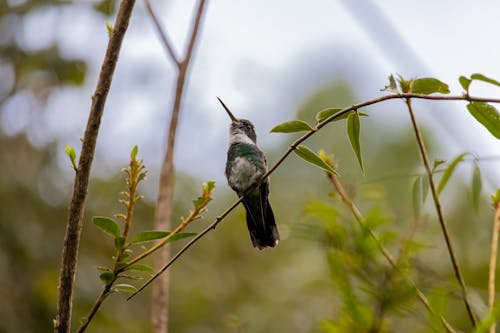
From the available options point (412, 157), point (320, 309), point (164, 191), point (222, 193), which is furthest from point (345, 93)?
point (164, 191)

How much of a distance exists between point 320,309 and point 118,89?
2.12 m

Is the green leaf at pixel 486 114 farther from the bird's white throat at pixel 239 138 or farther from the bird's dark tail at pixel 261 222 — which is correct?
the bird's white throat at pixel 239 138

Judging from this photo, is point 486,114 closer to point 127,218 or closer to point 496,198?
point 496,198

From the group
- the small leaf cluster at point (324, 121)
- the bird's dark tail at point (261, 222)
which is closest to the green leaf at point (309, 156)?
the small leaf cluster at point (324, 121)

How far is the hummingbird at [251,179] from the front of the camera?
2355mm

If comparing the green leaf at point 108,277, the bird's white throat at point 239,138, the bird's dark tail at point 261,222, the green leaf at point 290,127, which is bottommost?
the green leaf at point 108,277

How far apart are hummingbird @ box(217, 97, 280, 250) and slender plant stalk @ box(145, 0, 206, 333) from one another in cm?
28

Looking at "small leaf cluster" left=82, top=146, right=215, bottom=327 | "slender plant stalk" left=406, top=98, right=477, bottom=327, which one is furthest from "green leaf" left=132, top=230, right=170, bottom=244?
"slender plant stalk" left=406, top=98, right=477, bottom=327

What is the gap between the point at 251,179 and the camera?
2.84 meters

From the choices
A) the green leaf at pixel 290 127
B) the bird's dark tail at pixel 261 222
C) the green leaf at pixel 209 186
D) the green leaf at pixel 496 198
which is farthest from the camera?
the bird's dark tail at pixel 261 222

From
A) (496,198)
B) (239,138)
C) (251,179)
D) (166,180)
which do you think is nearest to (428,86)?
(496,198)

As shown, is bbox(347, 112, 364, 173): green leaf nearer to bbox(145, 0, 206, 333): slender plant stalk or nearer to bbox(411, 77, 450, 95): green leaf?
bbox(411, 77, 450, 95): green leaf

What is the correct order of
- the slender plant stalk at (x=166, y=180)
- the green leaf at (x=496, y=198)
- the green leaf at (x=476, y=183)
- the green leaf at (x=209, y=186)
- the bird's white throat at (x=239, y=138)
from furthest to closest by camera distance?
the bird's white throat at (x=239, y=138) < the slender plant stalk at (x=166, y=180) < the green leaf at (x=496, y=198) < the green leaf at (x=476, y=183) < the green leaf at (x=209, y=186)

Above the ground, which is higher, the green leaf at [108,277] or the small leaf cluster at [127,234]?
the small leaf cluster at [127,234]
